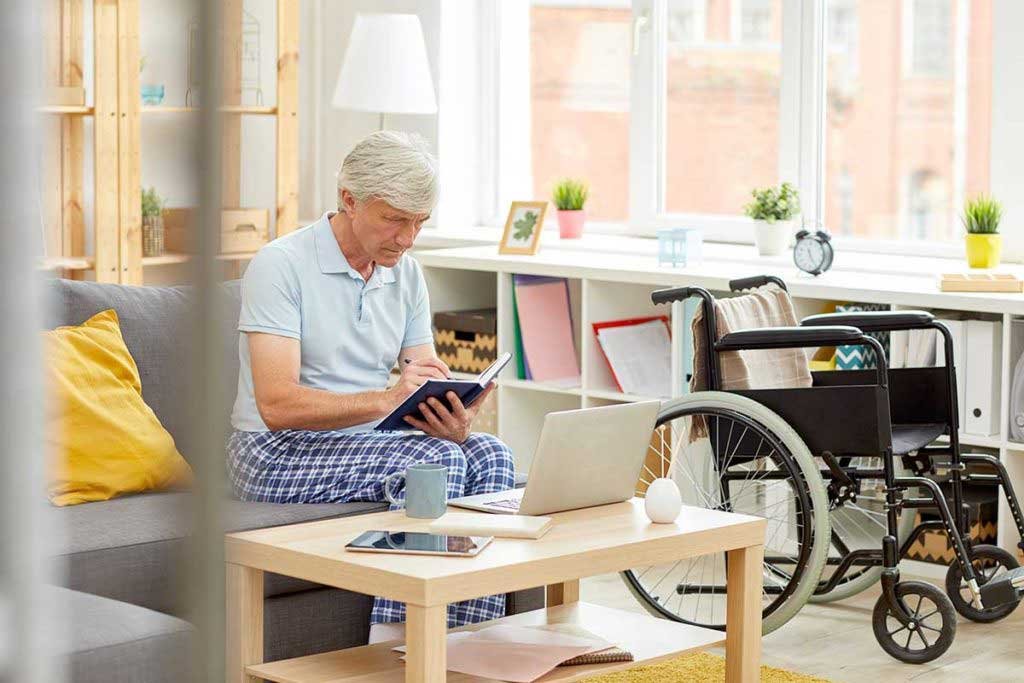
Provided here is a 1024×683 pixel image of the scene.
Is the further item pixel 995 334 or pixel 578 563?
pixel 995 334

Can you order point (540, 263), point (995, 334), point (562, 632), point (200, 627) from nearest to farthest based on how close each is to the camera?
point (200, 627) < point (562, 632) < point (995, 334) < point (540, 263)

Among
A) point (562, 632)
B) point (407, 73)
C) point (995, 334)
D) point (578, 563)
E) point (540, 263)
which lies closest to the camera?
point (578, 563)

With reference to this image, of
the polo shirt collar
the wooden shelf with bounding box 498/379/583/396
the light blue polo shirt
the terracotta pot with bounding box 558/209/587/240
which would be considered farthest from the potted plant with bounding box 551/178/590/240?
the polo shirt collar

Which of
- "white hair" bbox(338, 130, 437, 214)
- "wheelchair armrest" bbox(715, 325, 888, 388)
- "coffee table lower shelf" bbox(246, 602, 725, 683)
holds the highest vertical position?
"white hair" bbox(338, 130, 437, 214)

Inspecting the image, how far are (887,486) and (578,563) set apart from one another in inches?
38.6

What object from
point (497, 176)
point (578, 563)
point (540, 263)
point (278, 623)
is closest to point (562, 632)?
point (578, 563)

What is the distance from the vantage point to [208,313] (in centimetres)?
40

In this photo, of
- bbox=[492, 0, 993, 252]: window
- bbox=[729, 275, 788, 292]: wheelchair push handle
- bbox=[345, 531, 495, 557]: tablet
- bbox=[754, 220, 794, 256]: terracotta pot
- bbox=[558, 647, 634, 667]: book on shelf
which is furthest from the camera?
bbox=[492, 0, 993, 252]: window

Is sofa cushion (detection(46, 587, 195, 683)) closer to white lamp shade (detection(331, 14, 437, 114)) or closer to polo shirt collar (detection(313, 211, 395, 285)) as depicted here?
polo shirt collar (detection(313, 211, 395, 285))

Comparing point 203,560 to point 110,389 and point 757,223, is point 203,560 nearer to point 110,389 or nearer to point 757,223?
point 110,389

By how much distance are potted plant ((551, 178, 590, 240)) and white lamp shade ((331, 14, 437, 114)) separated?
471 millimetres

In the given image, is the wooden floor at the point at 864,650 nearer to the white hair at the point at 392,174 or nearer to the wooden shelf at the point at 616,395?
the wooden shelf at the point at 616,395

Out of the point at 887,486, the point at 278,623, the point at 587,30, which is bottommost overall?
the point at 278,623

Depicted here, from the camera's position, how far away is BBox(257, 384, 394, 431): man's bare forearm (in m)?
2.58
